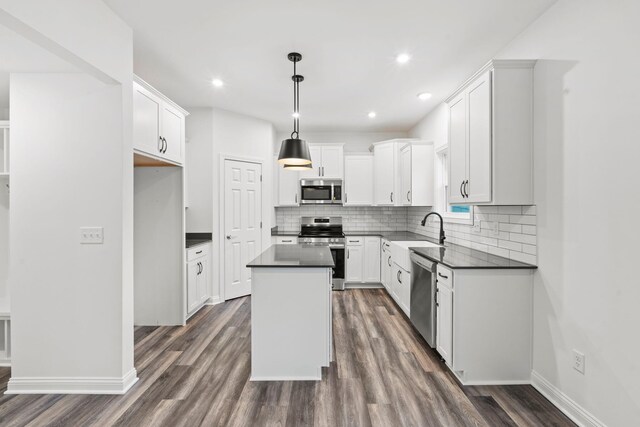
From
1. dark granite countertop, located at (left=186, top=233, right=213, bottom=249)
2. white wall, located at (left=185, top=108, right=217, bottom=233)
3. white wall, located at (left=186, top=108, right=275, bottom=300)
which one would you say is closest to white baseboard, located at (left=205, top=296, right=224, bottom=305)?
white wall, located at (left=186, top=108, right=275, bottom=300)

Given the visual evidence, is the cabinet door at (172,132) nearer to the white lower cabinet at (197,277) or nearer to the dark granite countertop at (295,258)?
the white lower cabinet at (197,277)

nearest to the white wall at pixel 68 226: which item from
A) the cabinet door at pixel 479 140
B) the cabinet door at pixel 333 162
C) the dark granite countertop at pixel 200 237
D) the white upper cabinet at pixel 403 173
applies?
the dark granite countertop at pixel 200 237

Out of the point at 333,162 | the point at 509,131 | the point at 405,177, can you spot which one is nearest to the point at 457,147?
the point at 509,131

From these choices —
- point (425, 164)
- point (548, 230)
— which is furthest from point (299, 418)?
point (425, 164)

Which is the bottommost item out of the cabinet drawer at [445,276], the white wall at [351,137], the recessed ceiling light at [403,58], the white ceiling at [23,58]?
the cabinet drawer at [445,276]

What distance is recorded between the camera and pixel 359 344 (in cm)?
299

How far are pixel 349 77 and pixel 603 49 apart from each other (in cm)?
212

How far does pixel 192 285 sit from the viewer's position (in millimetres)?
3680

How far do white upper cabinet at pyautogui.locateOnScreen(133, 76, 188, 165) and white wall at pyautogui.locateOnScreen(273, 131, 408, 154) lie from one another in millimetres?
2488

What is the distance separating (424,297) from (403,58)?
2.31m

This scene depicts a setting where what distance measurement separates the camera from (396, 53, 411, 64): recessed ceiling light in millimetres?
2816

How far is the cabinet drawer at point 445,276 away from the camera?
7.91 feet

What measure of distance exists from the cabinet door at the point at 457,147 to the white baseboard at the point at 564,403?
150 cm

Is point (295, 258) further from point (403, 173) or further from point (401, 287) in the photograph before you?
point (403, 173)
